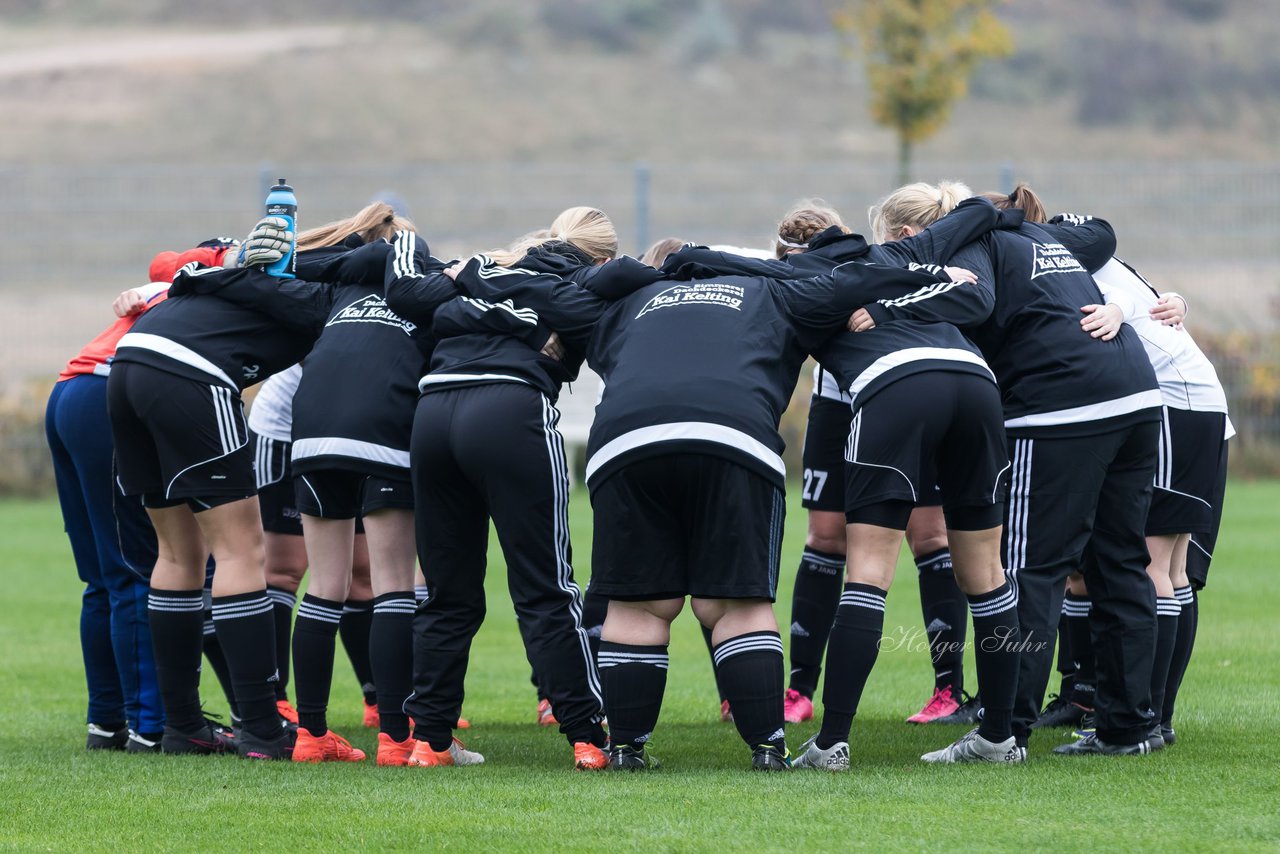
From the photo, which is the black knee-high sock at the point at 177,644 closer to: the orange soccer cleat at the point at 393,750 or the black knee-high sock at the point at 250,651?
the black knee-high sock at the point at 250,651

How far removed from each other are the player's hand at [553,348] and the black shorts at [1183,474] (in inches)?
86.2

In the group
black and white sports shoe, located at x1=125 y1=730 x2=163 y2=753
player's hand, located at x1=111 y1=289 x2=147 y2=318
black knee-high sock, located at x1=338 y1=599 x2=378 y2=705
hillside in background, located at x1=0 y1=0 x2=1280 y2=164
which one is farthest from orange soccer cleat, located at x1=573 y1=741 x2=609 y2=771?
hillside in background, located at x1=0 y1=0 x2=1280 y2=164

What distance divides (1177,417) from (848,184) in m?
12.8

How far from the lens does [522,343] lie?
6.02m

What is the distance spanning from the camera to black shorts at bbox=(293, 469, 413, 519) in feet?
20.1

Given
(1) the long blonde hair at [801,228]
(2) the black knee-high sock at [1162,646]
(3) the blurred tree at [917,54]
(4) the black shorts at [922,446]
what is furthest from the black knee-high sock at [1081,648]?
(3) the blurred tree at [917,54]

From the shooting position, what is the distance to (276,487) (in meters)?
7.31

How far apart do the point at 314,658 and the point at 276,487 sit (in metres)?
1.29

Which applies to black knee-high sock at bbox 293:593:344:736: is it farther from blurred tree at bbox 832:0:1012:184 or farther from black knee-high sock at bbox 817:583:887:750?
blurred tree at bbox 832:0:1012:184

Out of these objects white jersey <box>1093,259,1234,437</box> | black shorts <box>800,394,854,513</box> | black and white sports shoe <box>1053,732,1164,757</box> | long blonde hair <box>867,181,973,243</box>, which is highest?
long blonde hair <box>867,181,973,243</box>

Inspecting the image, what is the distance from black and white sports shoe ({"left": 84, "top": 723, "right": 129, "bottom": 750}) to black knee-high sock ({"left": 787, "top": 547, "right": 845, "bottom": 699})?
8.94 ft

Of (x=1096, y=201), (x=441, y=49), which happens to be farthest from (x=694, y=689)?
(x=441, y=49)

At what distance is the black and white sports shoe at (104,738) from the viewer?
21.9 feet

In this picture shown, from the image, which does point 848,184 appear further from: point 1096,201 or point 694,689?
point 694,689
